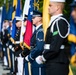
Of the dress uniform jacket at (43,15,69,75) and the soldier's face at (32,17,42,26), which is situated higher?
the soldier's face at (32,17,42,26)

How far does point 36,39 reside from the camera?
21.1ft

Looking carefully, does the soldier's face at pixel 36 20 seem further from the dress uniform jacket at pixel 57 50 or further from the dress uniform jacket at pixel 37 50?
the dress uniform jacket at pixel 57 50

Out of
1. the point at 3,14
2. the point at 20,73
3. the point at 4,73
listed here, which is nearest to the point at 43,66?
the point at 20,73

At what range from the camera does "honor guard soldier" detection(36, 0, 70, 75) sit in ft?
17.3

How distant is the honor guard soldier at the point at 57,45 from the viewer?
5273 mm

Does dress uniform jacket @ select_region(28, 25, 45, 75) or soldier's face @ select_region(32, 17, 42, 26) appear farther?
soldier's face @ select_region(32, 17, 42, 26)

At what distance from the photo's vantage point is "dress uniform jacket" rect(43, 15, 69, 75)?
527 cm

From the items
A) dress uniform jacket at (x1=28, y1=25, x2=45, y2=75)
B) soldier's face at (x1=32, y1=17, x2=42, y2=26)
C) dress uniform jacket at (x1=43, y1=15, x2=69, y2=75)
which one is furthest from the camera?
soldier's face at (x1=32, y1=17, x2=42, y2=26)

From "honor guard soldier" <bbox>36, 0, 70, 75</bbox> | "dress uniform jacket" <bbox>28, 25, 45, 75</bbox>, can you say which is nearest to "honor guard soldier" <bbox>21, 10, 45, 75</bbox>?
"dress uniform jacket" <bbox>28, 25, 45, 75</bbox>

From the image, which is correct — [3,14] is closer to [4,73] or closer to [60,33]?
[4,73]

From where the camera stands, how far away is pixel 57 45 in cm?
525

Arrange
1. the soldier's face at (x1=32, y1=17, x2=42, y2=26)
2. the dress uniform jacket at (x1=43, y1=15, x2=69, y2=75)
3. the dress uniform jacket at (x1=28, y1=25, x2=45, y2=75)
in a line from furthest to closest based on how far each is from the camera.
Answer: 1. the soldier's face at (x1=32, y1=17, x2=42, y2=26)
2. the dress uniform jacket at (x1=28, y1=25, x2=45, y2=75)
3. the dress uniform jacket at (x1=43, y1=15, x2=69, y2=75)

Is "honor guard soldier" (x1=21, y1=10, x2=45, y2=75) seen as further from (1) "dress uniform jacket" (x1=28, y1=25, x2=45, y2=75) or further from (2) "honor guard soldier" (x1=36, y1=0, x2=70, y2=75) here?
(2) "honor guard soldier" (x1=36, y1=0, x2=70, y2=75)

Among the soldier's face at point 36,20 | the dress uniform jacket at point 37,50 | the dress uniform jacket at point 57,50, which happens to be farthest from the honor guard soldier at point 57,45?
the soldier's face at point 36,20
